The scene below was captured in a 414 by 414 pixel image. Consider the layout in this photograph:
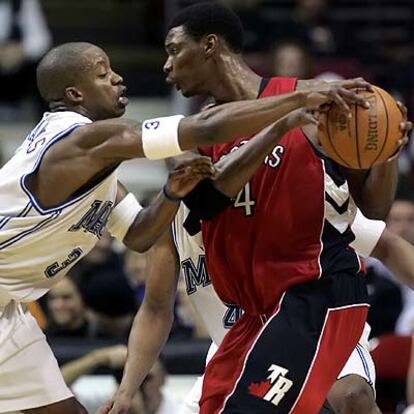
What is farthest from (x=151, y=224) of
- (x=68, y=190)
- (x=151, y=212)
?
(x=68, y=190)

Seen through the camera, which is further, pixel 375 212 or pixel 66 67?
pixel 66 67

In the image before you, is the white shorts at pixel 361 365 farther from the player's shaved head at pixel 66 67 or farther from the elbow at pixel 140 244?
the player's shaved head at pixel 66 67

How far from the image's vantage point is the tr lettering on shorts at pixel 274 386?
17.9 feet

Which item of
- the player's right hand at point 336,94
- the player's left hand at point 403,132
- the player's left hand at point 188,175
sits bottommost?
the player's left hand at point 188,175

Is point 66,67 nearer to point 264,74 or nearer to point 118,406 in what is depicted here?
point 118,406

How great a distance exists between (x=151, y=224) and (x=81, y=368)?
2491 millimetres

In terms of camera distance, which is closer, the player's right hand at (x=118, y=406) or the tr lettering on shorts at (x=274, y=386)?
the tr lettering on shorts at (x=274, y=386)

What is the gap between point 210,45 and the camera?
5.79 meters

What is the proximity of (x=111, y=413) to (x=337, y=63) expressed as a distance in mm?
6629

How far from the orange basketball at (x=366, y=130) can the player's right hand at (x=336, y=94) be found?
0.05 metres

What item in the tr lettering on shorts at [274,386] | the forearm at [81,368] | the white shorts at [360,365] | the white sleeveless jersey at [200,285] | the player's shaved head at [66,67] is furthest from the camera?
the forearm at [81,368]

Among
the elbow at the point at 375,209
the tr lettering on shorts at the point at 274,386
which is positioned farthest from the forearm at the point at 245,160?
the tr lettering on shorts at the point at 274,386

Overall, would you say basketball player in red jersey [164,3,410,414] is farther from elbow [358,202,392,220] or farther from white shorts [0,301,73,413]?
white shorts [0,301,73,413]

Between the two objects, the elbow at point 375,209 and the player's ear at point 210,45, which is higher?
the player's ear at point 210,45
